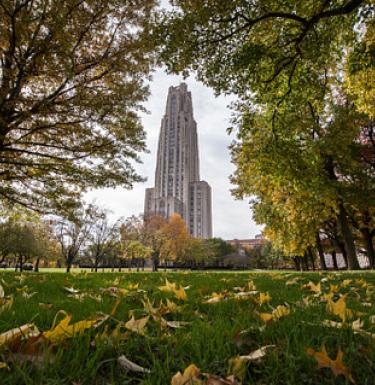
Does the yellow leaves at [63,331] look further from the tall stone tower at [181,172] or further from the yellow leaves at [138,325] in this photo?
the tall stone tower at [181,172]

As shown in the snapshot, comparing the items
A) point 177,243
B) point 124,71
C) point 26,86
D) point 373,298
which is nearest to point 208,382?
point 373,298

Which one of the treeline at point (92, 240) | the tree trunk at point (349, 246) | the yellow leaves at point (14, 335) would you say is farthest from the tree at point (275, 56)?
the treeline at point (92, 240)

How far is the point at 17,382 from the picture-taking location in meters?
0.91

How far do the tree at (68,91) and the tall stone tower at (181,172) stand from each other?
114444mm

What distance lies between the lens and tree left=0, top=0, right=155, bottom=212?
7.05m

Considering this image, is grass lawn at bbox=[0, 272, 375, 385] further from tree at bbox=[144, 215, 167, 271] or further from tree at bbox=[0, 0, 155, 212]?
tree at bbox=[144, 215, 167, 271]

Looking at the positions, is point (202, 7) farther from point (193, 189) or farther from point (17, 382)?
point (193, 189)

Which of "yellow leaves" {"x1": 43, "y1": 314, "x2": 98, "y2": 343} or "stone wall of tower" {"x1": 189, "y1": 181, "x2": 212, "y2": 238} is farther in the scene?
"stone wall of tower" {"x1": 189, "y1": 181, "x2": 212, "y2": 238}

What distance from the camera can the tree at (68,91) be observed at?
7055mm

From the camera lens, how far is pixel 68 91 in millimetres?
8484

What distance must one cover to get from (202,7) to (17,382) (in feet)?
24.4

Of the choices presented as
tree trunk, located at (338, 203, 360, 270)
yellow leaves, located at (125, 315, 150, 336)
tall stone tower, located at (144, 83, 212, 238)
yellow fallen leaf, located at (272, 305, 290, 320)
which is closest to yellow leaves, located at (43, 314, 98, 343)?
yellow leaves, located at (125, 315, 150, 336)

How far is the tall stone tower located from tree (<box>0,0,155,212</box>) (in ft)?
375

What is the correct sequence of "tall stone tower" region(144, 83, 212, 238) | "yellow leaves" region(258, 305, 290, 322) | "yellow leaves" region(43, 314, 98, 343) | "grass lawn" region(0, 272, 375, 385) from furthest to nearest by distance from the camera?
1. "tall stone tower" region(144, 83, 212, 238)
2. "yellow leaves" region(258, 305, 290, 322)
3. "yellow leaves" region(43, 314, 98, 343)
4. "grass lawn" region(0, 272, 375, 385)
